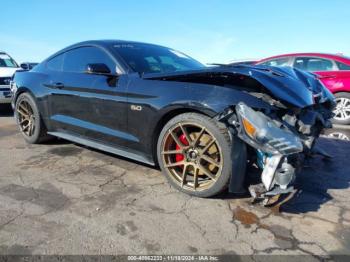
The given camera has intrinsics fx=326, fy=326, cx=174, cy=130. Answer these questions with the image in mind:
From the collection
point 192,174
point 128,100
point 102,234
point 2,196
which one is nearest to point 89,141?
point 128,100

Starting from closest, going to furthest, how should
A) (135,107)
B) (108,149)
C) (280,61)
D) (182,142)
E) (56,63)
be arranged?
(182,142)
(135,107)
(108,149)
(56,63)
(280,61)

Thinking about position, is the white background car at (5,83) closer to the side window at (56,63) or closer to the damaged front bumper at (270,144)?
the side window at (56,63)

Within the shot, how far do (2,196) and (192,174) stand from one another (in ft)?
5.97

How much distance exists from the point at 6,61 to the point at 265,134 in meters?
9.39

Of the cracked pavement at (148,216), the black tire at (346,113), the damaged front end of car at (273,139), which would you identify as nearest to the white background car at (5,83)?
the cracked pavement at (148,216)

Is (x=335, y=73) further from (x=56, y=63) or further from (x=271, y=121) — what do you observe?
(x=56, y=63)

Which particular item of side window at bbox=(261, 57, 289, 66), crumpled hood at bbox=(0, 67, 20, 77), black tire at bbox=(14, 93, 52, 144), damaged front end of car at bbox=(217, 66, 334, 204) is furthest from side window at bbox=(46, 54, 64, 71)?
side window at bbox=(261, 57, 289, 66)

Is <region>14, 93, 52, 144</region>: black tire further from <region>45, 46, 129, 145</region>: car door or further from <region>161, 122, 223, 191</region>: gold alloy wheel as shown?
<region>161, 122, 223, 191</region>: gold alloy wheel

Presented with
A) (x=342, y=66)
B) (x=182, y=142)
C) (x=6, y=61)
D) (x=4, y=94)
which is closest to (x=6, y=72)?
(x=4, y=94)

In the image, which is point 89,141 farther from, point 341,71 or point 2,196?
point 341,71

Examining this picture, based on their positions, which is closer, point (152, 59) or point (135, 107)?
point (135, 107)

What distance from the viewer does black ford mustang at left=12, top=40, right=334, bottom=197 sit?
2.63 metres

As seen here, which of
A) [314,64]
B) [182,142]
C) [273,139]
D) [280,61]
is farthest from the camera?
[280,61]

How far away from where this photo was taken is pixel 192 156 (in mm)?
3062
